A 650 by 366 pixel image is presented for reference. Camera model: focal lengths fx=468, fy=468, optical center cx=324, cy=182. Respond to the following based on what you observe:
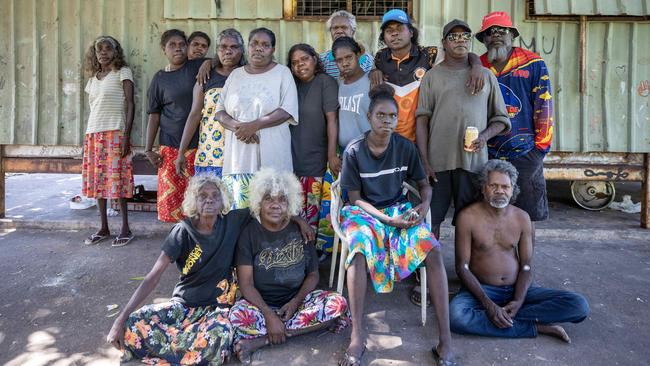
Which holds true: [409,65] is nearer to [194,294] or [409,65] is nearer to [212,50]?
[194,294]

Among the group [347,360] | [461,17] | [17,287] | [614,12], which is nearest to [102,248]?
[17,287]

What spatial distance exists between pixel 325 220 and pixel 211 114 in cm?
125

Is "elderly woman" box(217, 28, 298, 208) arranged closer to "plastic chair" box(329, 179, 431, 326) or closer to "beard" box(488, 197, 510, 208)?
"plastic chair" box(329, 179, 431, 326)

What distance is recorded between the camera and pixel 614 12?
4.71 metres

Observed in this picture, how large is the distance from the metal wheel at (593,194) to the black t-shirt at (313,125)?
4.09 meters

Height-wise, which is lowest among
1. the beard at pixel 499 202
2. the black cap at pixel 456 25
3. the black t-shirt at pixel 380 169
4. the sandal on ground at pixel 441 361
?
the sandal on ground at pixel 441 361

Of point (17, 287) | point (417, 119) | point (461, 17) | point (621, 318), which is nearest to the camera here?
point (621, 318)

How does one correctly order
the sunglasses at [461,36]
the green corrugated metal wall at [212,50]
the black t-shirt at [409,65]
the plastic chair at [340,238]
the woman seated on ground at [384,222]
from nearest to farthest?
1. the woman seated on ground at [384,222]
2. the plastic chair at [340,238]
3. the sunglasses at [461,36]
4. the black t-shirt at [409,65]
5. the green corrugated metal wall at [212,50]

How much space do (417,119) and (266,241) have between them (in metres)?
1.39

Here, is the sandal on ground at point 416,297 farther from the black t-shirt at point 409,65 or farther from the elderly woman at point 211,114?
the elderly woman at point 211,114

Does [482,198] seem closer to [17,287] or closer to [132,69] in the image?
[17,287]

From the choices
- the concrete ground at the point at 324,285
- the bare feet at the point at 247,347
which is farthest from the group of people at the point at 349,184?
the concrete ground at the point at 324,285

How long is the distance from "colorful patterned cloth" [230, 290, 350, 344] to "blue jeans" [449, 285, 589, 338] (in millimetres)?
701

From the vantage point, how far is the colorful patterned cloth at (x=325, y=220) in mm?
3674
